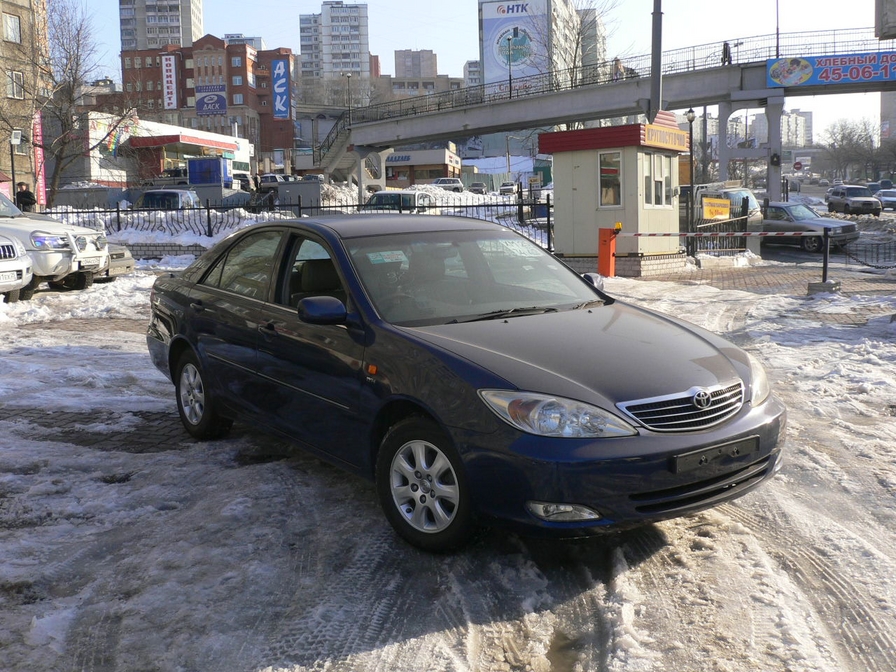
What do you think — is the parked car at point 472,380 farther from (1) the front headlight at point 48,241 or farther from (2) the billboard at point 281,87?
(2) the billboard at point 281,87

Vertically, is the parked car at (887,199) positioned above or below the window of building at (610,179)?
above

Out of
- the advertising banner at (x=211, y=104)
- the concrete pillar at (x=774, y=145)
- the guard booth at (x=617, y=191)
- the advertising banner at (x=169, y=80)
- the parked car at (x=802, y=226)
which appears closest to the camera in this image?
the guard booth at (x=617, y=191)

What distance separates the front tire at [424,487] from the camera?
3855 millimetres

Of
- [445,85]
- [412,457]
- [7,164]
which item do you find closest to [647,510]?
[412,457]

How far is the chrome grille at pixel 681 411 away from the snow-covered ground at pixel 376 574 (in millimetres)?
648

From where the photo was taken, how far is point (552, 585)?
3.76 metres

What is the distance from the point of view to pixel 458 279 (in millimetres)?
4953

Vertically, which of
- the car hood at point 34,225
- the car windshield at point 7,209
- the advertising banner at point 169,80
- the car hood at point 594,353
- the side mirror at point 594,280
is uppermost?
the advertising banner at point 169,80

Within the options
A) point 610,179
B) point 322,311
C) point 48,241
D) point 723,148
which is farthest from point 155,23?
point 322,311

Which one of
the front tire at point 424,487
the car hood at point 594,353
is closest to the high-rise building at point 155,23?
the car hood at point 594,353

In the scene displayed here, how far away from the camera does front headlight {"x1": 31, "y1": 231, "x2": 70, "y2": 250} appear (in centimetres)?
1296

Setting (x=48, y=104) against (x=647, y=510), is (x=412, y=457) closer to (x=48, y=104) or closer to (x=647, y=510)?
(x=647, y=510)

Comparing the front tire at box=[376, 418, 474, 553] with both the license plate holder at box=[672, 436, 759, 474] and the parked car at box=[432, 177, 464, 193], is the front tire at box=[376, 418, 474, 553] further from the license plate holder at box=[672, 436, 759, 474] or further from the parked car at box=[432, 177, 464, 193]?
the parked car at box=[432, 177, 464, 193]

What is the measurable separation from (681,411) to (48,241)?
1179cm
